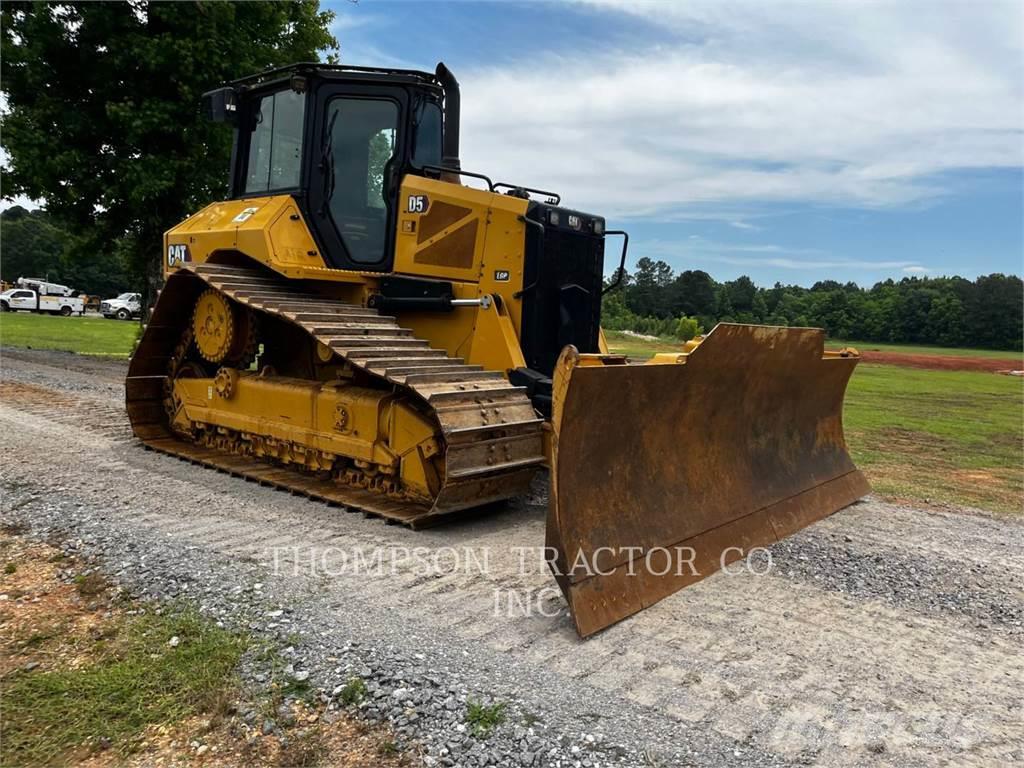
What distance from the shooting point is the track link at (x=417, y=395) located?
4906 mm

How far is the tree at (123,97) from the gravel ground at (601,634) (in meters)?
9.23

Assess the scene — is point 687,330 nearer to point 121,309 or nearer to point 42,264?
point 121,309

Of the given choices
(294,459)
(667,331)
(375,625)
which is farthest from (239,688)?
(667,331)

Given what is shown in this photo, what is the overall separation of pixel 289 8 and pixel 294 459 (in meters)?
11.5

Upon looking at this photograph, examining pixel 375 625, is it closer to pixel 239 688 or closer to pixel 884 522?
pixel 239 688

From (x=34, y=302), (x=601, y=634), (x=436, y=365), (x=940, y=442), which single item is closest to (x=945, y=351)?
(x=940, y=442)

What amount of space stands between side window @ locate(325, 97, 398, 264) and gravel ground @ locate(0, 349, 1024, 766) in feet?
7.35

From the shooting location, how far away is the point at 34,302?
139ft

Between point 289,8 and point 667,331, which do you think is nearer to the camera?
point 289,8

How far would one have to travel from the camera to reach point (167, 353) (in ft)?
25.4

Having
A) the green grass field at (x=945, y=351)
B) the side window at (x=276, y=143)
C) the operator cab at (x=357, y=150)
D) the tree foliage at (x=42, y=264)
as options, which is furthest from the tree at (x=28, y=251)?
the operator cab at (x=357, y=150)

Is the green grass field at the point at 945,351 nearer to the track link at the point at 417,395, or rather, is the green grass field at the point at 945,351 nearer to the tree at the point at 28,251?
the track link at the point at 417,395

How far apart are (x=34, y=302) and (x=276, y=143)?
43.0 meters

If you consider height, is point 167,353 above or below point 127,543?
above
